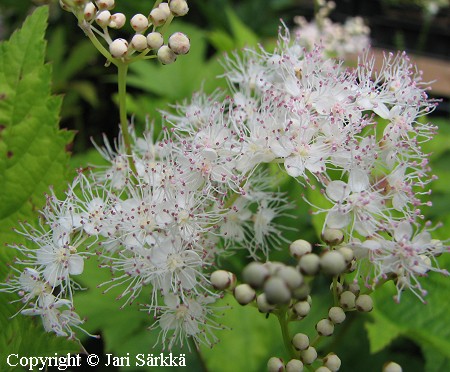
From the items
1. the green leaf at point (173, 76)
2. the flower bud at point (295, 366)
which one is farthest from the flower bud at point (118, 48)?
the green leaf at point (173, 76)

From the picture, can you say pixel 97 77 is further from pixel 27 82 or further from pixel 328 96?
pixel 328 96

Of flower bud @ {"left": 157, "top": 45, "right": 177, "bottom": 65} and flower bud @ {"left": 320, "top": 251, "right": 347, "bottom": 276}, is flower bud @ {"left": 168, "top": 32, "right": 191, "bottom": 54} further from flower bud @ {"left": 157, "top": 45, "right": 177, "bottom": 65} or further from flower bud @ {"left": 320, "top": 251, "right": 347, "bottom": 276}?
flower bud @ {"left": 320, "top": 251, "right": 347, "bottom": 276}

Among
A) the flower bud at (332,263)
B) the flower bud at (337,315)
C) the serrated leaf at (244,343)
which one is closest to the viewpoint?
the flower bud at (332,263)

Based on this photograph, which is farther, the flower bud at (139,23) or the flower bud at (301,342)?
the flower bud at (139,23)

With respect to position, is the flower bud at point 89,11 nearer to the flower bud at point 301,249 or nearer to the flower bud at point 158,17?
the flower bud at point 158,17

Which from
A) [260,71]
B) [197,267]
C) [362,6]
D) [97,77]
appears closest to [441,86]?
[362,6]
